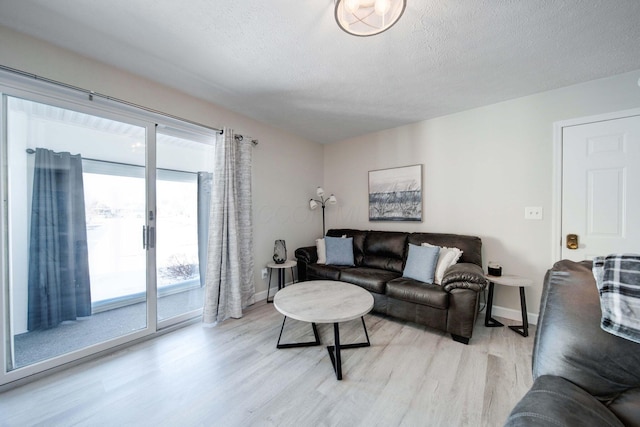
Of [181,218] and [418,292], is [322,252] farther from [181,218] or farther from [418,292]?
[181,218]

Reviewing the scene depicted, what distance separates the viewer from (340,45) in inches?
66.5

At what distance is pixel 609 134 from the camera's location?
2.08 meters

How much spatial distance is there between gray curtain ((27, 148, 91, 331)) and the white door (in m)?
4.42

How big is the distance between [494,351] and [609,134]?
221cm

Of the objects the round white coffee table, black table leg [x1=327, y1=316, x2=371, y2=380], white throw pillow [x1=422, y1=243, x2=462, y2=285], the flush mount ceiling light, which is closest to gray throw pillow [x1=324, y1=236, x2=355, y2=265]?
the round white coffee table

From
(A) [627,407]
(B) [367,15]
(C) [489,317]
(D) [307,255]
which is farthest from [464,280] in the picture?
(B) [367,15]

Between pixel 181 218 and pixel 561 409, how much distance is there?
117 inches

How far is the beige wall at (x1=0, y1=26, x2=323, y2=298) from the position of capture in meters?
1.66

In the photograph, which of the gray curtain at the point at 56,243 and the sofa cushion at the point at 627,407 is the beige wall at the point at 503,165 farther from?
the gray curtain at the point at 56,243

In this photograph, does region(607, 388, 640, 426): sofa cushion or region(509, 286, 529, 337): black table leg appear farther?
region(509, 286, 529, 337): black table leg

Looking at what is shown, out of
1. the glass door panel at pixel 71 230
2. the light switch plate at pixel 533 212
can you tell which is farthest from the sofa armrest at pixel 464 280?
the glass door panel at pixel 71 230

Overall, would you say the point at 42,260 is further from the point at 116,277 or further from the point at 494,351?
the point at 494,351

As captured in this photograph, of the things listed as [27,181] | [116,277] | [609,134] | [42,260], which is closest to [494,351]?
[609,134]

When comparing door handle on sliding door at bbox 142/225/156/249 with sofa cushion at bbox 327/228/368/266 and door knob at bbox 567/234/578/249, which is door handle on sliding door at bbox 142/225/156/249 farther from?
door knob at bbox 567/234/578/249
